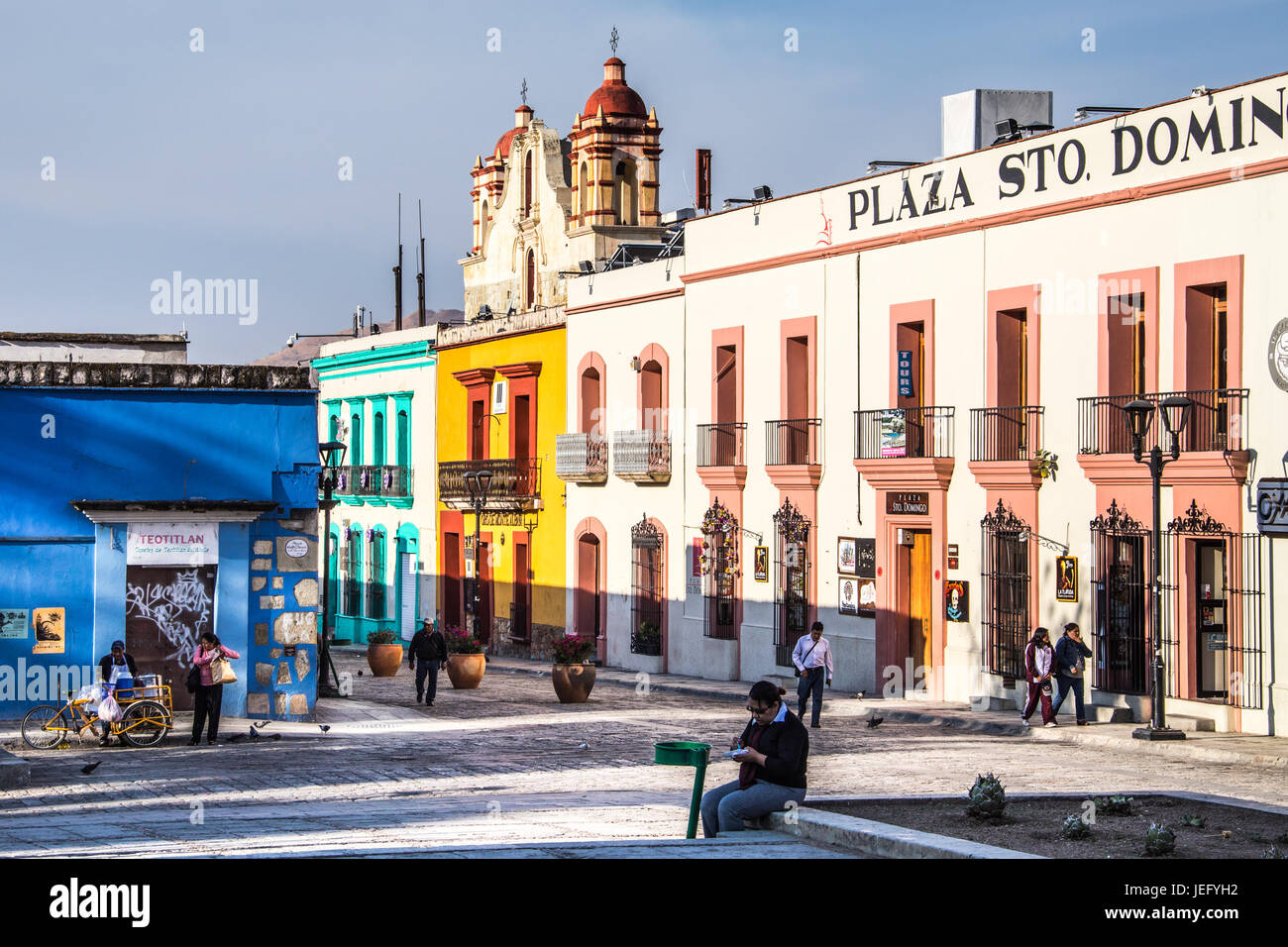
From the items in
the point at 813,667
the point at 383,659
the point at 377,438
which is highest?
the point at 377,438

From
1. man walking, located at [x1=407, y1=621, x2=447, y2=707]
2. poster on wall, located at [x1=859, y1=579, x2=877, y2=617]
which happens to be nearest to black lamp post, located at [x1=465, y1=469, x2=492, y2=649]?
man walking, located at [x1=407, y1=621, x2=447, y2=707]

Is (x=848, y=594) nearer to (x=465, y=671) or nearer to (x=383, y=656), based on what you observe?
Answer: (x=465, y=671)

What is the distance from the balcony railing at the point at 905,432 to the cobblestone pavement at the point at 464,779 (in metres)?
4.37

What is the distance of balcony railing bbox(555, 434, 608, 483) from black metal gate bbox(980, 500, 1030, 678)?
1304 centimetres

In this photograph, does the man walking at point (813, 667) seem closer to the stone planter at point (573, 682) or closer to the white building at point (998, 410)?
the white building at point (998, 410)

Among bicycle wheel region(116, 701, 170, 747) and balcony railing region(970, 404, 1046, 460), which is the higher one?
balcony railing region(970, 404, 1046, 460)

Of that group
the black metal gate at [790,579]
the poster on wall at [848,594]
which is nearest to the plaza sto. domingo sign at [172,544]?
the poster on wall at [848,594]

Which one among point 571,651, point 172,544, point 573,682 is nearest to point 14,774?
point 172,544

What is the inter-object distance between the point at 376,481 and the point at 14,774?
32.8 m

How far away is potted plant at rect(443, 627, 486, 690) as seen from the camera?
100ft

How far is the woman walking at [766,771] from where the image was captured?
36.8 feet

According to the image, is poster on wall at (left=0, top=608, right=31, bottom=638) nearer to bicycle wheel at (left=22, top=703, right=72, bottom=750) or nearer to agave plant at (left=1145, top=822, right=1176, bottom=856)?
bicycle wheel at (left=22, top=703, right=72, bottom=750)

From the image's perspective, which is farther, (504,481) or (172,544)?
(504,481)

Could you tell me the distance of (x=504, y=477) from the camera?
41781 mm
